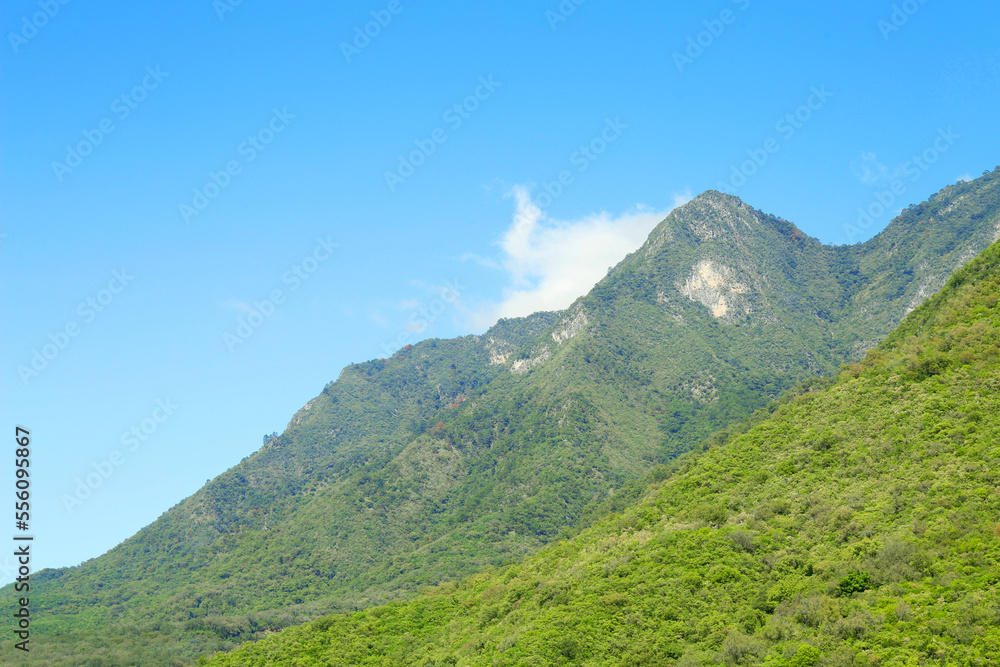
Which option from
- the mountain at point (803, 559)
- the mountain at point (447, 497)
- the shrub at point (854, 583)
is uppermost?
the mountain at point (447, 497)

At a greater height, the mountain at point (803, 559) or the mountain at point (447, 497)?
the mountain at point (447, 497)

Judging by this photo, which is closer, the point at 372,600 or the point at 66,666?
the point at 66,666

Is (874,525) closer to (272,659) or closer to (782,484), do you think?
(782,484)

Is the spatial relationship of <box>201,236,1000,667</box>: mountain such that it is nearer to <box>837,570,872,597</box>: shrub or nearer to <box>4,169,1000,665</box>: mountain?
<box>837,570,872,597</box>: shrub

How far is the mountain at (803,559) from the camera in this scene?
35.2 m

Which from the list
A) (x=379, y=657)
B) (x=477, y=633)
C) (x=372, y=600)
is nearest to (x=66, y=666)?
(x=372, y=600)

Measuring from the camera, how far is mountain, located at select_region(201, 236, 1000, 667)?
115 feet

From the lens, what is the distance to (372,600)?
110 metres

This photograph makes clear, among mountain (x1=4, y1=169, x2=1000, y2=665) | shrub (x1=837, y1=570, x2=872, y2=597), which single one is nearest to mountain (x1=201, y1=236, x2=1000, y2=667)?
shrub (x1=837, y1=570, x2=872, y2=597)

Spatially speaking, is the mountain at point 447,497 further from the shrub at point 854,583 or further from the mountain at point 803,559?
the shrub at point 854,583

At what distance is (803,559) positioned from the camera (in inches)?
1758

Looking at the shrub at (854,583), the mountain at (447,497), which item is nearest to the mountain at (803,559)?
the shrub at (854,583)

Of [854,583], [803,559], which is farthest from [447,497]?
[854,583]

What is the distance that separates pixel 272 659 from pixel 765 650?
138ft
